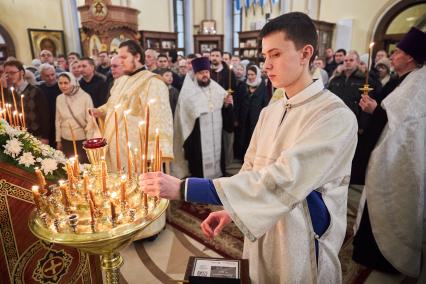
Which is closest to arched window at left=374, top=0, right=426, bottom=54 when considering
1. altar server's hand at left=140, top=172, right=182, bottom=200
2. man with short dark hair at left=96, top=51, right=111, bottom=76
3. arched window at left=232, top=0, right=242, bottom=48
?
arched window at left=232, top=0, right=242, bottom=48

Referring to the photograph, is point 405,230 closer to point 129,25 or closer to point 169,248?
point 169,248

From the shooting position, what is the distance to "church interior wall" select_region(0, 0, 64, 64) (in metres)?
11.0

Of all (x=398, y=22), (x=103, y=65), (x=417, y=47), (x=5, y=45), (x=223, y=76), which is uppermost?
(x=398, y=22)

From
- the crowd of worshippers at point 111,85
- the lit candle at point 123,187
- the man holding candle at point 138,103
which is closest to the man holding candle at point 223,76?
the crowd of worshippers at point 111,85

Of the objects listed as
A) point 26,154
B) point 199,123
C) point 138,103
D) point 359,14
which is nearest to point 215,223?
point 26,154

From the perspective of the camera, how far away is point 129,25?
11773mm

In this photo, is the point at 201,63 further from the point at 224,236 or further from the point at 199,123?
the point at 224,236

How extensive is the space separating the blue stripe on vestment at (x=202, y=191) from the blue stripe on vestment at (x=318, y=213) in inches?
18.4

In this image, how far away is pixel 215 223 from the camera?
59.6 inches

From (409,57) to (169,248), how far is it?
2.73 metres

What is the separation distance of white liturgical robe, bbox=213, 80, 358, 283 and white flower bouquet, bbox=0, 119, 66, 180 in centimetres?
110

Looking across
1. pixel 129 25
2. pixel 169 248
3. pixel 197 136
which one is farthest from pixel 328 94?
pixel 129 25

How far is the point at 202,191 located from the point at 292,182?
0.34 metres

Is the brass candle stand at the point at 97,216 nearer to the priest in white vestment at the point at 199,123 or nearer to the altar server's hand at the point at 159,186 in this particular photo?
the altar server's hand at the point at 159,186
